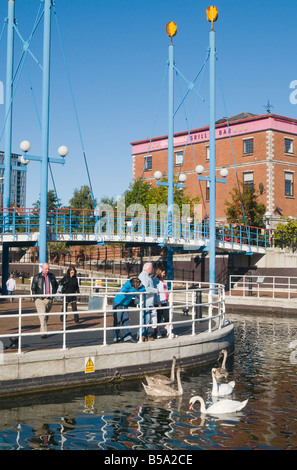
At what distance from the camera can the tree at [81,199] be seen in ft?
287

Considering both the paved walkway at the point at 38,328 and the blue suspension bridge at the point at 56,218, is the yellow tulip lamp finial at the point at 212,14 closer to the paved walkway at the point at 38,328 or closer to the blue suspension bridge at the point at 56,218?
the blue suspension bridge at the point at 56,218

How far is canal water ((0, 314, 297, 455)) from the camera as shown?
25.9 feet

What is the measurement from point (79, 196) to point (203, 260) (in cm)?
5271

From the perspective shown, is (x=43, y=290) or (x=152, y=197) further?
(x=152, y=197)

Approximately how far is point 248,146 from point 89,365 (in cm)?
4023

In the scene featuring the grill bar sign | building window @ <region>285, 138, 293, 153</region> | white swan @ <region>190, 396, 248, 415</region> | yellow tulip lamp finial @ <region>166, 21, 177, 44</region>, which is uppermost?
yellow tulip lamp finial @ <region>166, 21, 177, 44</region>

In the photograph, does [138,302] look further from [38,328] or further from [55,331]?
[38,328]

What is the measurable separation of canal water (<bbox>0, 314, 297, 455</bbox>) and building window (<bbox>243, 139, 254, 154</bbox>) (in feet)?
123

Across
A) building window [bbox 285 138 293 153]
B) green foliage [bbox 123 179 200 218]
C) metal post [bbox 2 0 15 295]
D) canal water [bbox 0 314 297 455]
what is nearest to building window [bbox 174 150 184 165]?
green foliage [bbox 123 179 200 218]

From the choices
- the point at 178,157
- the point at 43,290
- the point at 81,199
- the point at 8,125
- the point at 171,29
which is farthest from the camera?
the point at 81,199

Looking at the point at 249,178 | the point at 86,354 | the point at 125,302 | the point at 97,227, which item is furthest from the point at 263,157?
the point at 86,354

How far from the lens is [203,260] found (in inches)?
1543

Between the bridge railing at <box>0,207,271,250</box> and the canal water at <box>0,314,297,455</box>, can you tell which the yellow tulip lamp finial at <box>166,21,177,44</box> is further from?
the canal water at <box>0,314,297,455</box>

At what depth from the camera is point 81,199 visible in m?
88.6
